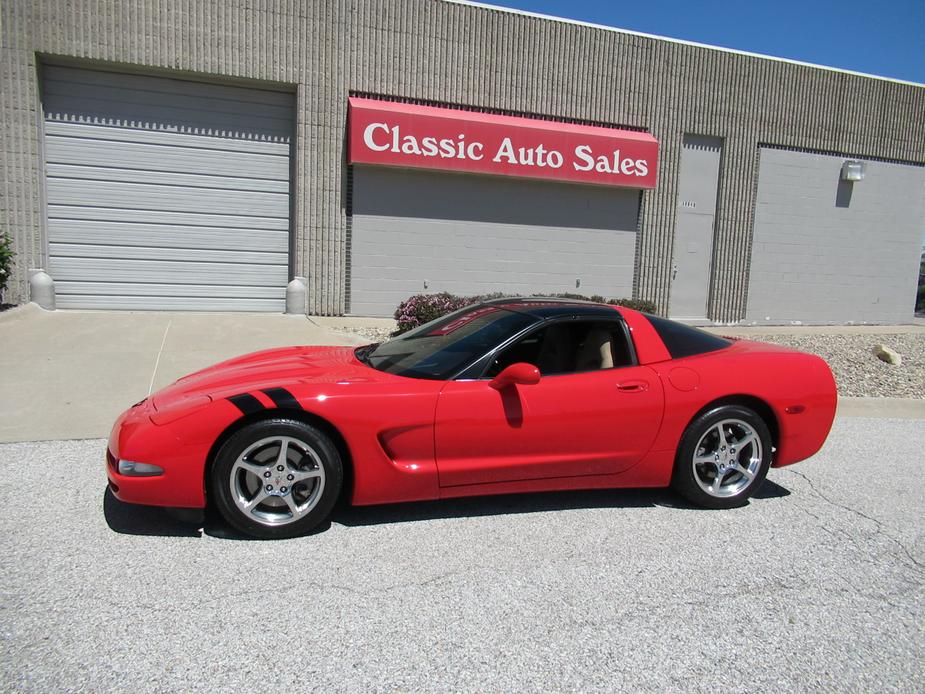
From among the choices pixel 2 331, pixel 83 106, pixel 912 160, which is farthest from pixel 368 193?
pixel 912 160

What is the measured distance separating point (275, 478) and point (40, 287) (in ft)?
30.8

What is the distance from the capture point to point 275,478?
3816mm

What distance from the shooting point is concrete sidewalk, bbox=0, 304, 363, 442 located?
6227 mm

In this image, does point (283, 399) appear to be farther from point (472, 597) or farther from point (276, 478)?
point (472, 597)

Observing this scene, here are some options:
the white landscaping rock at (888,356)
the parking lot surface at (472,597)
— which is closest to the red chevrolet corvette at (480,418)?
the parking lot surface at (472,597)

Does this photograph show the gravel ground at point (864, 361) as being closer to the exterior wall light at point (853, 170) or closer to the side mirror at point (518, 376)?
the exterior wall light at point (853, 170)

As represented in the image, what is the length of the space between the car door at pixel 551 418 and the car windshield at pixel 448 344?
0.43 ft

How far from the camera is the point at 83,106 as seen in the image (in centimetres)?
1143

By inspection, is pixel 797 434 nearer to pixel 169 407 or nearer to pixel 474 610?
pixel 474 610

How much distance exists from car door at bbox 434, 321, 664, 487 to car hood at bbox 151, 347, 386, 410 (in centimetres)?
57

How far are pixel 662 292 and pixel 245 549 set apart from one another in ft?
41.3

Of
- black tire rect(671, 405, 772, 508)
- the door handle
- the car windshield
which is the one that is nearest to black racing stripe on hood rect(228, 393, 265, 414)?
the car windshield

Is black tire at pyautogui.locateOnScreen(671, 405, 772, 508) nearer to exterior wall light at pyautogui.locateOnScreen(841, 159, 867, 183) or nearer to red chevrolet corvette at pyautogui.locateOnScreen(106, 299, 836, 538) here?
red chevrolet corvette at pyautogui.locateOnScreen(106, 299, 836, 538)

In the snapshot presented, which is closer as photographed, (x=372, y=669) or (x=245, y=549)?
(x=372, y=669)
